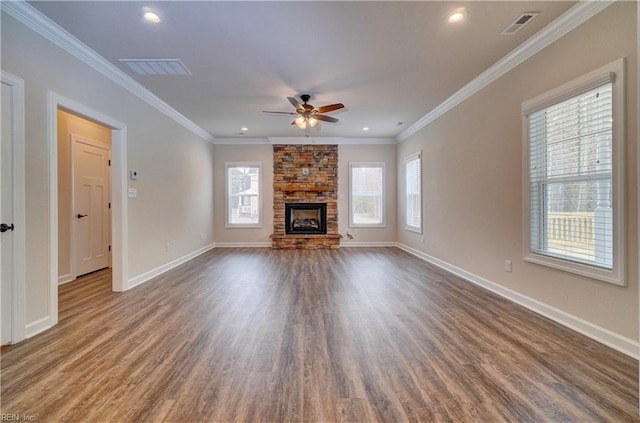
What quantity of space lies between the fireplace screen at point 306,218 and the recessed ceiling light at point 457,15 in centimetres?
485

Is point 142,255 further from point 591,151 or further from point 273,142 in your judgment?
point 591,151

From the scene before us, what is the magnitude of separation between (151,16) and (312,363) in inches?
123

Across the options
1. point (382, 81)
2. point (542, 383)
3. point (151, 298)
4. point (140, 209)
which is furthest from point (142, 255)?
point (542, 383)

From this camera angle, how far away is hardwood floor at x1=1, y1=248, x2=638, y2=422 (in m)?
1.42

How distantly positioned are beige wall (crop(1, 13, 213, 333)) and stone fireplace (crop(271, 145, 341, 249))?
1690 mm

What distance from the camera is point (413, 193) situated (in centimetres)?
586

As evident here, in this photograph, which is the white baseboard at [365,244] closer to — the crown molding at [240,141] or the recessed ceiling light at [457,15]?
the crown molding at [240,141]

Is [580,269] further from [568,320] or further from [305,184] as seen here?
[305,184]

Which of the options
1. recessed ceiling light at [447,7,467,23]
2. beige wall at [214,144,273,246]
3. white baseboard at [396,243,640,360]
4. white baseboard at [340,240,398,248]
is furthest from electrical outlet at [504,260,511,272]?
beige wall at [214,144,273,246]

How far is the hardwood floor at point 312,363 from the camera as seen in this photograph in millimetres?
1425

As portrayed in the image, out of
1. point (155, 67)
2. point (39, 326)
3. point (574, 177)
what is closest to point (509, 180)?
point (574, 177)

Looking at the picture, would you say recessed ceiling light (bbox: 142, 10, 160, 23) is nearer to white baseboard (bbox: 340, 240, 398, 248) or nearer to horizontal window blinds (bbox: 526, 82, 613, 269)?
horizontal window blinds (bbox: 526, 82, 613, 269)

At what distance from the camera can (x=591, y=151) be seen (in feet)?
7.23

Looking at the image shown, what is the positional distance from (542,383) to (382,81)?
342 centimetres
